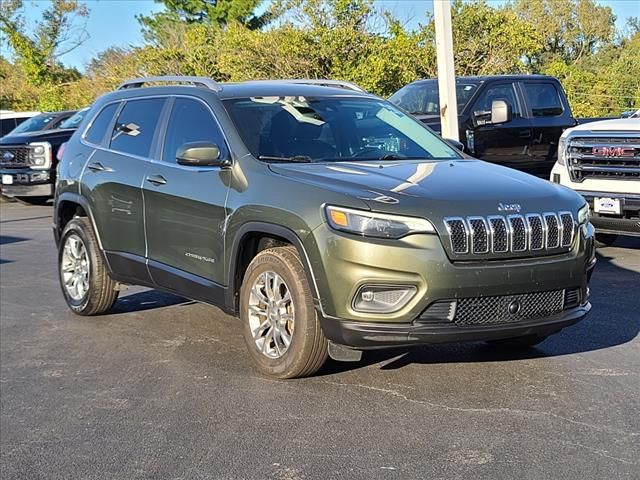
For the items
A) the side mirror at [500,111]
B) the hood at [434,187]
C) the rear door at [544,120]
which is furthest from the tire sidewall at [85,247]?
the rear door at [544,120]

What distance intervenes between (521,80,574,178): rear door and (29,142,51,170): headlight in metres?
9.20

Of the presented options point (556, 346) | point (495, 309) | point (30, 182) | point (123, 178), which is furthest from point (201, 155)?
point (30, 182)

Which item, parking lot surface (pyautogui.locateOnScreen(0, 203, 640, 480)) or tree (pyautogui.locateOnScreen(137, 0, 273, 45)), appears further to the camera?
tree (pyautogui.locateOnScreen(137, 0, 273, 45))

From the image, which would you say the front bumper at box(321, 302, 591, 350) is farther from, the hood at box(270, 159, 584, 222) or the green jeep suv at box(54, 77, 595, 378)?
the hood at box(270, 159, 584, 222)

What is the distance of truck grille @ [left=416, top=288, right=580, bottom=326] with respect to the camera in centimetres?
482

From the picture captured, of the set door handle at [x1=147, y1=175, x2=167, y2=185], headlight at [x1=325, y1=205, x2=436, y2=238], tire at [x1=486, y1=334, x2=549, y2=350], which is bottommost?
tire at [x1=486, y1=334, x2=549, y2=350]

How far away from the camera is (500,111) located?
38.9 feet

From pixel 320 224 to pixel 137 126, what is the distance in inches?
100

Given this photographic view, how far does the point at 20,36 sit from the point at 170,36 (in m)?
7.34

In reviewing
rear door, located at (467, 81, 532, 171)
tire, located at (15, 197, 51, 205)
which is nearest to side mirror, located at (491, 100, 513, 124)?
rear door, located at (467, 81, 532, 171)

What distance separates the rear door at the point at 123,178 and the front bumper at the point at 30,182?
1043cm

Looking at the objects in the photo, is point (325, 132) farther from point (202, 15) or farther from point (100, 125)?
point (202, 15)

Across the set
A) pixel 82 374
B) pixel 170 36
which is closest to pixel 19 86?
pixel 170 36

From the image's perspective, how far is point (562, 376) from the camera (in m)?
5.38
